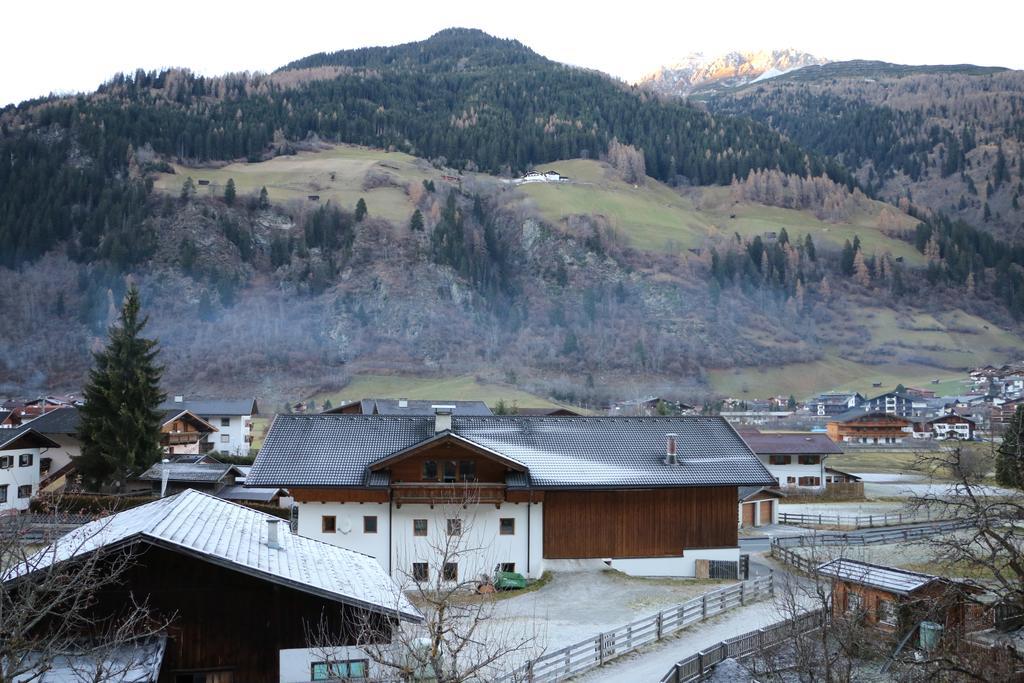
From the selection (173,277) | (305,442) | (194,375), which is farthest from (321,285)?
(305,442)

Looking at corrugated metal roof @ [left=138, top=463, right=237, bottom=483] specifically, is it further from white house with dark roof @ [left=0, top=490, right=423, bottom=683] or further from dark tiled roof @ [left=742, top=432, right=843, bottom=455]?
white house with dark roof @ [left=0, top=490, right=423, bottom=683]

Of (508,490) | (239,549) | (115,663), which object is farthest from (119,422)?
(115,663)

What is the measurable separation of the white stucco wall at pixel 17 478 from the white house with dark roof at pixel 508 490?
2625 centimetres

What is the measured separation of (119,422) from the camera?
2030 inches

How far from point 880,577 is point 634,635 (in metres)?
6.40

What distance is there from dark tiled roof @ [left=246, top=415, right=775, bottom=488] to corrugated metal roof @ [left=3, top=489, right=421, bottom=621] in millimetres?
14712

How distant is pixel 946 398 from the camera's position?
479 feet

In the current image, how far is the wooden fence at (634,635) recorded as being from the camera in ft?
65.7

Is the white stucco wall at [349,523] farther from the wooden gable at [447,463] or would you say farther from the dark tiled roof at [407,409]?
the dark tiled roof at [407,409]

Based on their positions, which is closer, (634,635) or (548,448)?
(634,635)

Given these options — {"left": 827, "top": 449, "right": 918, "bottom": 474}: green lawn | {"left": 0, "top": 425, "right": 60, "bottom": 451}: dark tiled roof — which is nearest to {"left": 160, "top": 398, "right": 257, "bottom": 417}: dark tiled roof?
{"left": 0, "top": 425, "right": 60, "bottom": 451}: dark tiled roof

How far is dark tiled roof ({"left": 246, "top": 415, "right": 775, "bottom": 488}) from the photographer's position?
1320 inches

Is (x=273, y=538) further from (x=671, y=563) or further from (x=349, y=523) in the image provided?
(x=671, y=563)

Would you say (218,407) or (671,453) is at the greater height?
(671,453)
